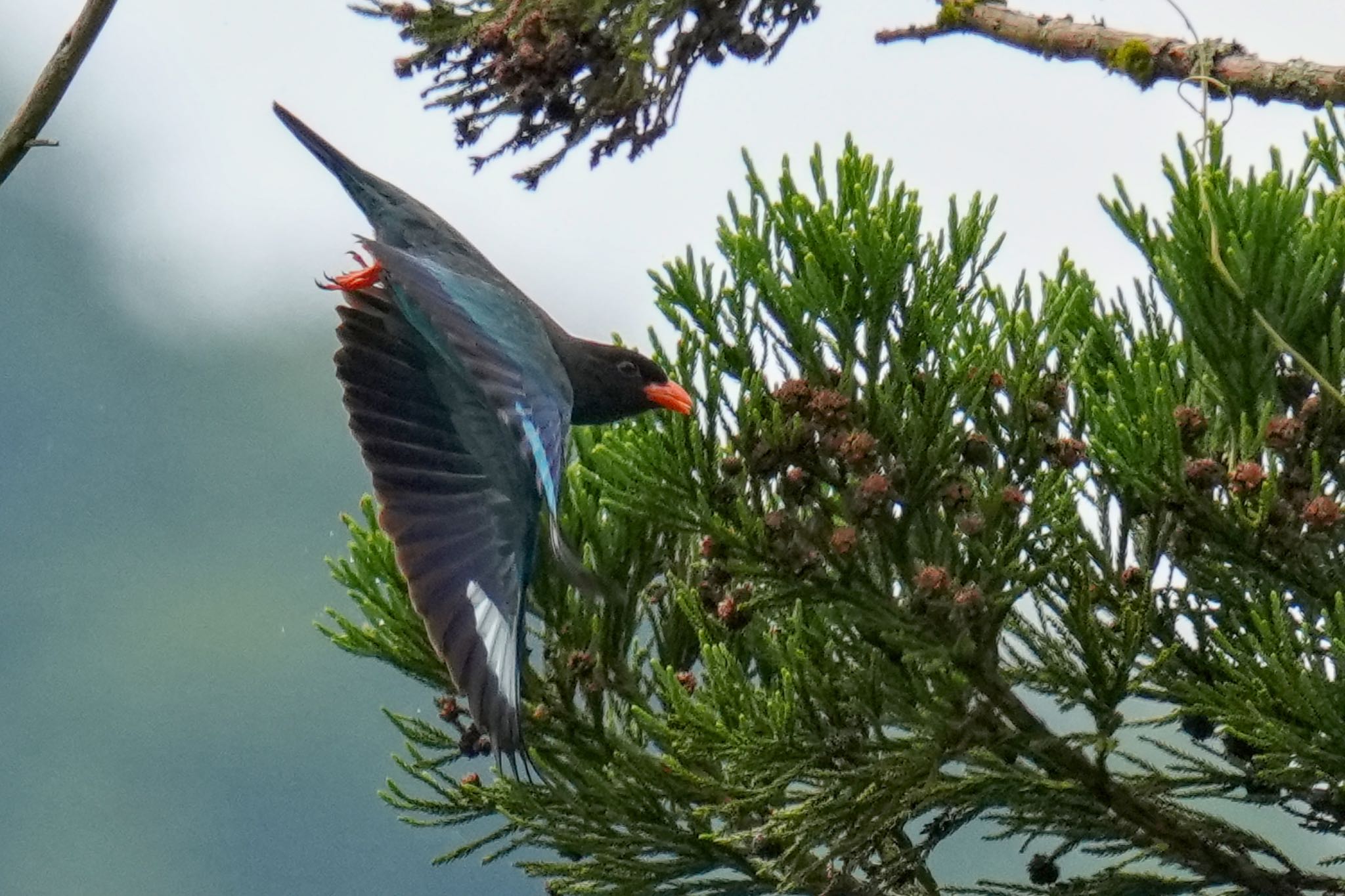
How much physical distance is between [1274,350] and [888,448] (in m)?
0.34

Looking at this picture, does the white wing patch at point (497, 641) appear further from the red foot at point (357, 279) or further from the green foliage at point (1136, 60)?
the green foliage at point (1136, 60)

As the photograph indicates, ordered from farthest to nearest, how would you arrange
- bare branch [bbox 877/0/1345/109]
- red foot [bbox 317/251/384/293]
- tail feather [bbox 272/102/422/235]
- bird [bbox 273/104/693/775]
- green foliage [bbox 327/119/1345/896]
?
tail feather [bbox 272/102/422/235] < red foot [bbox 317/251/384/293] < bare branch [bbox 877/0/1345/109] < bird [bbox 273/104/693/775] < green foliage [bbox 327/119/1345/896]

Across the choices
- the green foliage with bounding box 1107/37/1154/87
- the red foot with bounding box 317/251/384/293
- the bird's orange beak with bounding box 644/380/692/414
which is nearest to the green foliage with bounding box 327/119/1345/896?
the bird's orange beak with bounding box 644/380/692/414

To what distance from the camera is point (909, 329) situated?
1.55 meters

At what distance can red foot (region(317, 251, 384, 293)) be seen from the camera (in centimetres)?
197

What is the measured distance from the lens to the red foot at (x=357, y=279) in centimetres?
197

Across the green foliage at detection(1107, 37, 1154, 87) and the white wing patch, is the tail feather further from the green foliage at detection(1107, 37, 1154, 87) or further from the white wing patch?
A: the green foliage at detection(1107, 37, 1154, 87)

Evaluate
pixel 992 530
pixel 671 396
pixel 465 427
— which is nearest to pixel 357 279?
pixel 465 427

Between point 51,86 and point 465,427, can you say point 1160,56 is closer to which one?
point 465,427

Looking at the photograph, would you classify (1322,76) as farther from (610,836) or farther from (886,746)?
(610,836)

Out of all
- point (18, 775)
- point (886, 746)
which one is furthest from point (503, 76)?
point (18, 775)

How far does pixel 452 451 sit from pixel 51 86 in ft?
1.96

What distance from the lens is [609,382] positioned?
6.84ft

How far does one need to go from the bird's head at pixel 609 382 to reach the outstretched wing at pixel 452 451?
11cm
